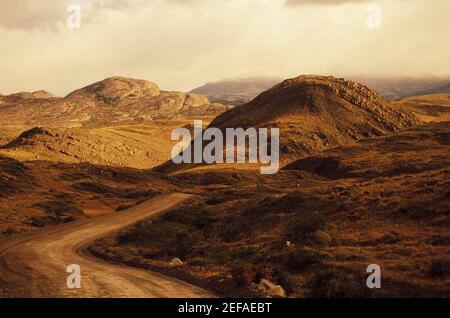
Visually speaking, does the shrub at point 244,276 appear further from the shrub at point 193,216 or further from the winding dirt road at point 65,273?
the shrub at point 193,216

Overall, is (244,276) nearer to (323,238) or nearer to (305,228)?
(323,238)

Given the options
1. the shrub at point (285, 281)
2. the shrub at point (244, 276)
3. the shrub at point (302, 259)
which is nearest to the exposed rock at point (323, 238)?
the shrub at point (302, 259)

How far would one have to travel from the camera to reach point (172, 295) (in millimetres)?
17719

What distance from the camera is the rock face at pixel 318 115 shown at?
117750mm

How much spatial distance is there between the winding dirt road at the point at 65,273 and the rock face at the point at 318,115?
81.2m

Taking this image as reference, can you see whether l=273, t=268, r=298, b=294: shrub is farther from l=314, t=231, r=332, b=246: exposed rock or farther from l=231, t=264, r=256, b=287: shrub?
l=314, t=231, r=332, b=246: exposed rock

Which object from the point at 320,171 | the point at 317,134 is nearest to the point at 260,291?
the point at 320,171

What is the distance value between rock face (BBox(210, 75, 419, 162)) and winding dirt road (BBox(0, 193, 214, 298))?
81.2m

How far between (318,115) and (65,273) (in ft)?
368

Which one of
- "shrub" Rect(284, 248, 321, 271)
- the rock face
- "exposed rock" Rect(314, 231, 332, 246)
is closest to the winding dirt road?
"shrub" Rect(284, 248, 321, 271)

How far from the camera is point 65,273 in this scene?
2166 cm

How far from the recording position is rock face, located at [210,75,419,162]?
118 meters

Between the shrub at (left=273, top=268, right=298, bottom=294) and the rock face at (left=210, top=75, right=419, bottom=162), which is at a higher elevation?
the rock face at (left=210, top=75, right=419, bottom=162)
